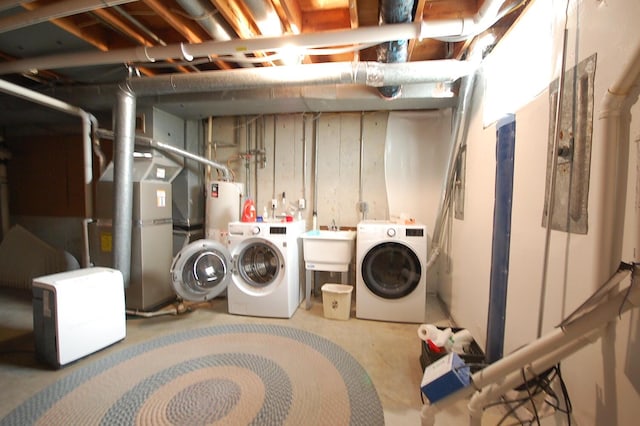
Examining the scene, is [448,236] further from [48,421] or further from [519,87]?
[48,421]

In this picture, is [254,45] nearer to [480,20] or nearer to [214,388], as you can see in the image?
[480,20]

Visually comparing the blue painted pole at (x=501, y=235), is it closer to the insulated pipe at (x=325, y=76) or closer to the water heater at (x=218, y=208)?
the insulated pipe at (x=325, y=76)

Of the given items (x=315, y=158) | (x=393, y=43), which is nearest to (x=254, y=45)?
(x=393, y=43)

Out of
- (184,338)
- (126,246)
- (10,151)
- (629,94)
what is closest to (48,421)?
(184,338)

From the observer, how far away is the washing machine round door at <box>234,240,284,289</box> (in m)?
2.54

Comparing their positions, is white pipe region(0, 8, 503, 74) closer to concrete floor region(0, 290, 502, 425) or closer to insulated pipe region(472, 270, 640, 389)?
insulated pipe region(472, 270, 640, 389)

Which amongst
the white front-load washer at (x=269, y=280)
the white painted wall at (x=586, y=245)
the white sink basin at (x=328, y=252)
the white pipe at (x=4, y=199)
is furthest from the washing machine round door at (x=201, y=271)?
the white pipe at (x=4, y=199)

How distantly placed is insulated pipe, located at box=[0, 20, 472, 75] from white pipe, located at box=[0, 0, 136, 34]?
1.27 feet

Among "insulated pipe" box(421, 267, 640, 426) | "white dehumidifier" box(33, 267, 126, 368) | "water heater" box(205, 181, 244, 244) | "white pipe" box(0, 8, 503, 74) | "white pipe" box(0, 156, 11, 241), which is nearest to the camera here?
"insulated pipe" box(421, 267, 640, 426)

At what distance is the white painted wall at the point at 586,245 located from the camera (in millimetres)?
827

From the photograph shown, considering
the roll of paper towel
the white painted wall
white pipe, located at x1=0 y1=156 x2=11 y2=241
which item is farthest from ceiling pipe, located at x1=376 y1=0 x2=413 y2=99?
white pipe, located at x1=0 y1=156 x2=11 y2=241

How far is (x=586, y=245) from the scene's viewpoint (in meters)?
0.96

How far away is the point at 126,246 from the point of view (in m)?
2.36

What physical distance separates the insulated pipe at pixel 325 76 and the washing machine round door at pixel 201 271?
1.43m
